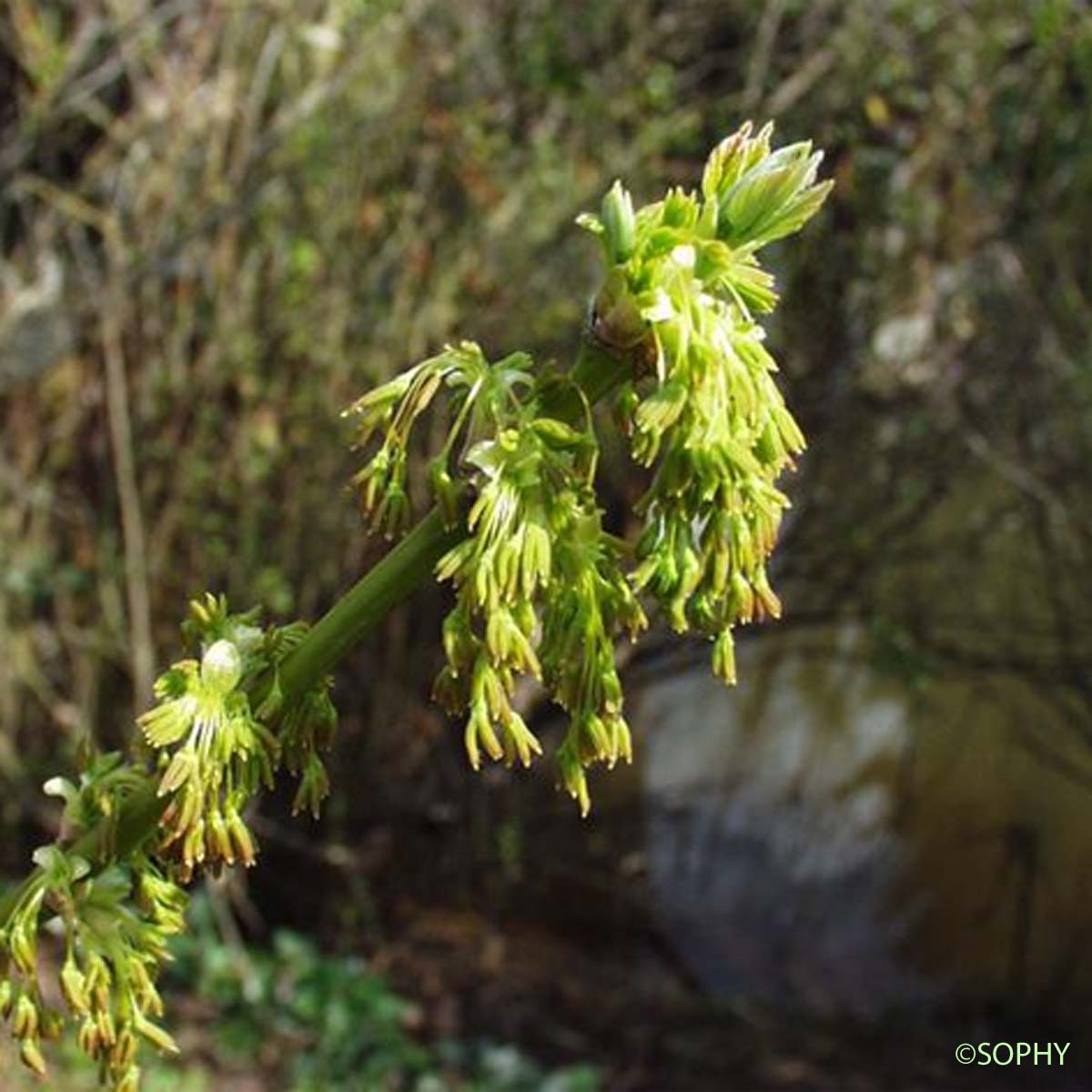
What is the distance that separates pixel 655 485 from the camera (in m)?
0.91

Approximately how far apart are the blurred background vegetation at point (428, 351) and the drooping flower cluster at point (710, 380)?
4.27m

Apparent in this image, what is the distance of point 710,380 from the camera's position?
904 mm

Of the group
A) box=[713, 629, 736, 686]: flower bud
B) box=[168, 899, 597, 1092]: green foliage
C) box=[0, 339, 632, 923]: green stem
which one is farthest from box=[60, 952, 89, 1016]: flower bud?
box=[168, 899, 597, 1092]: green foliage

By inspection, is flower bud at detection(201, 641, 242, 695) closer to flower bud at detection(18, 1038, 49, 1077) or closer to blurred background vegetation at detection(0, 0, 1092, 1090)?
flower bud at detection(18, 1038, 49, 1077)

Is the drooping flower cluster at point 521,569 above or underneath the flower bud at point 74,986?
above

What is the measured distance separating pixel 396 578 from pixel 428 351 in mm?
4947

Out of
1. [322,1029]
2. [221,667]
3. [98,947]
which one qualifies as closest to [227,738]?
[221,667]

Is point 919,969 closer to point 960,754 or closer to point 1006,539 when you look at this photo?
point 960,754

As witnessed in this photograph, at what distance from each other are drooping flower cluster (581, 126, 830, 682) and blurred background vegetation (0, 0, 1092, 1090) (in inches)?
168

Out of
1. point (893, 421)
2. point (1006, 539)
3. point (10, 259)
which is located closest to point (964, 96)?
point (893, 421)

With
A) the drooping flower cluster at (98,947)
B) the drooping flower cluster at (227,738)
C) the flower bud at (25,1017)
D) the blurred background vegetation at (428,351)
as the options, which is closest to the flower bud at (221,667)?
the drooping flower cluster at (227,738)

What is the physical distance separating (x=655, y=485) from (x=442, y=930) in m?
5.84

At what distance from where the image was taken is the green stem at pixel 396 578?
92 cm

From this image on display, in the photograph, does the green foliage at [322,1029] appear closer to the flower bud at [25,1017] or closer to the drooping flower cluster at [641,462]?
the flower bud at [25,1017]
